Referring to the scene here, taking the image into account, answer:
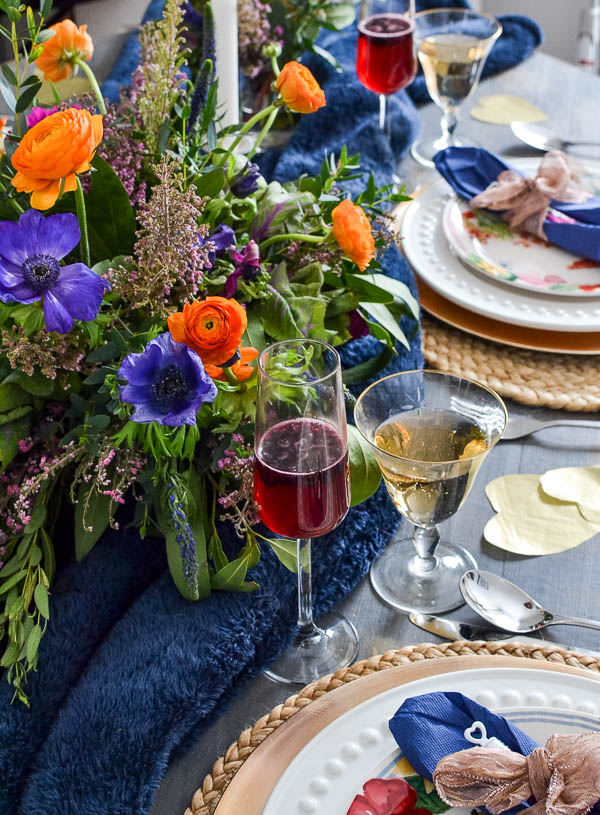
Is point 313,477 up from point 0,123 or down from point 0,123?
down

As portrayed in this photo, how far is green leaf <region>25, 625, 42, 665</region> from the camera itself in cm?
65

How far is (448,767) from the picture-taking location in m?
0.51

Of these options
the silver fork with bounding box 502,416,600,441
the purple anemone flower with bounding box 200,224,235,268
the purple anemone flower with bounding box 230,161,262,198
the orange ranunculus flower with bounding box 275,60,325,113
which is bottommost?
the silver fork with bounding box 502,416,600,441

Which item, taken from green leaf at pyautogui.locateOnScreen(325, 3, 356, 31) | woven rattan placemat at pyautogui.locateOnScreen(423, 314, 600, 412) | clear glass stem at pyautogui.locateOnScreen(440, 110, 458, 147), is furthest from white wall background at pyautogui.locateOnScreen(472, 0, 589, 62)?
woven rattan placemat at pyautogui.locateOnScreen(423, 314, 600, 412)

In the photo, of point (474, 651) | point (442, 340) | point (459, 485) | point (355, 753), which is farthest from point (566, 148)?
point (355, 753)

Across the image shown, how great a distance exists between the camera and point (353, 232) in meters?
0.72

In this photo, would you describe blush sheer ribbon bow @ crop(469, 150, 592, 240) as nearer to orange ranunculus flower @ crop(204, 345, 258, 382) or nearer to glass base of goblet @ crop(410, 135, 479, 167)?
glass base of goblet @ crop(410, 135, 479, 167)

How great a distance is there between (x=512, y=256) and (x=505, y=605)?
0.52m

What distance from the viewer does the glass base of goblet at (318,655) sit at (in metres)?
0.68

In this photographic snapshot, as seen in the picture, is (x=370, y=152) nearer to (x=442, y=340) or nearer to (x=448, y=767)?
(x=442, y=340)

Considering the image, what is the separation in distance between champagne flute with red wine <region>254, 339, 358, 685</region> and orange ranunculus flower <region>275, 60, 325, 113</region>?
0.89 ft

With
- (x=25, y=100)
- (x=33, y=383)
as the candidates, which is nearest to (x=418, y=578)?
(x=33, y=383)

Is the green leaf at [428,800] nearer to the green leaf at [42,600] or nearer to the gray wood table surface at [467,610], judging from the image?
the gray wood table surface at [467,610]

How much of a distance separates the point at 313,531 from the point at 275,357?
13 centimetres
